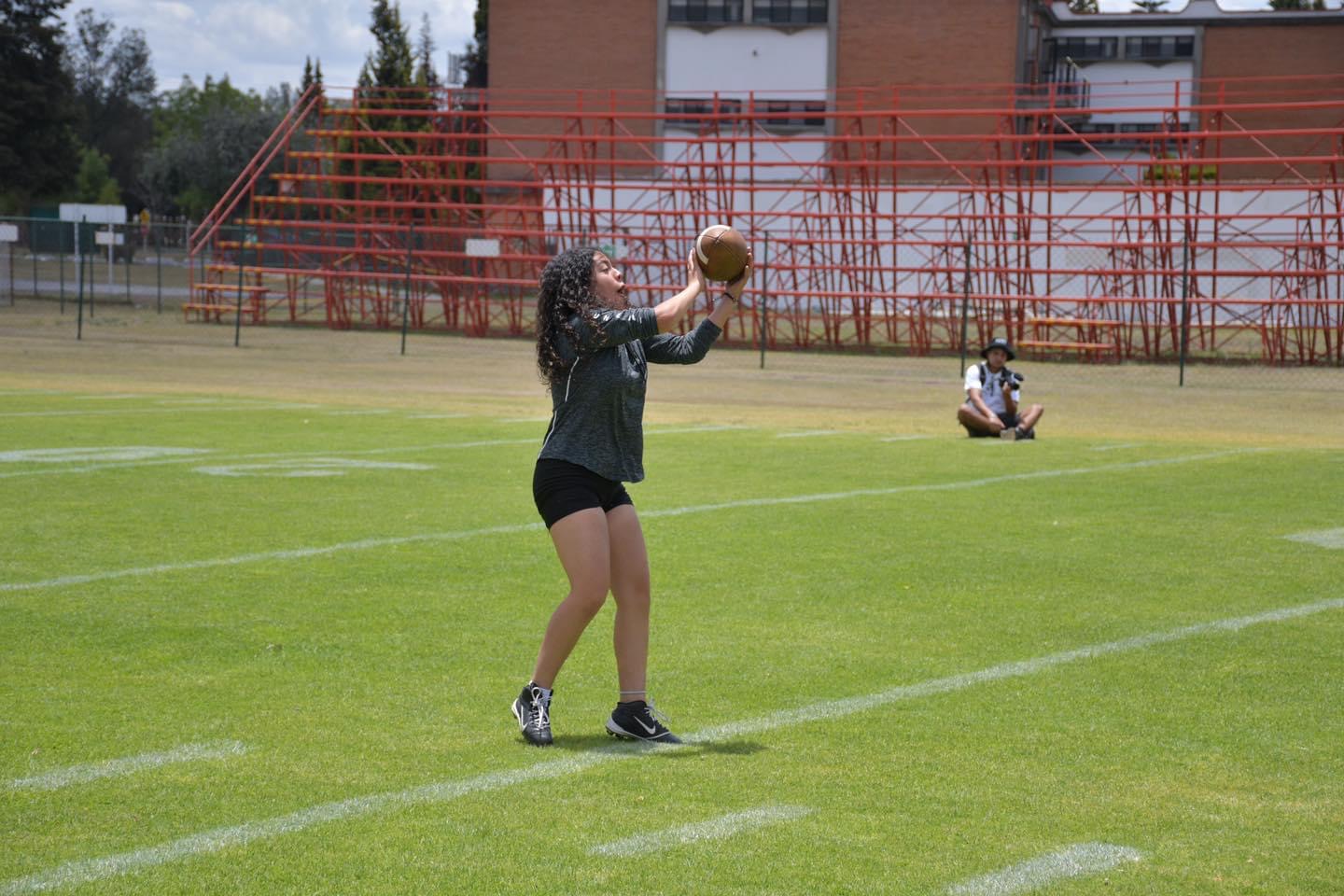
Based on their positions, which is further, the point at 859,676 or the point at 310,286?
the point at 310,286

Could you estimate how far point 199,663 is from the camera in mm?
6441

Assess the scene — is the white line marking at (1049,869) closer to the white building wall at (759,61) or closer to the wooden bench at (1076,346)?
the wooden bench at (1076,346)

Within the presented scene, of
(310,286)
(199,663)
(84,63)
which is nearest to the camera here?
(199,663)

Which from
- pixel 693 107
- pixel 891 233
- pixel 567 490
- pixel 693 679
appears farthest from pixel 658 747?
pixel 693 107

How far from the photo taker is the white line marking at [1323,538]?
396 inches

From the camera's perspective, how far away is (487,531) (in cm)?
1002

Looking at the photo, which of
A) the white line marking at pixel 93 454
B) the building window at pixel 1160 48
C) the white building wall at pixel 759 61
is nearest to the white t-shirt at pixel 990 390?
the white line marking at pixel 93 454

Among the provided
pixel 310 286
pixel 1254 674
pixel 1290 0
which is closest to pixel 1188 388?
pixel 1254 674

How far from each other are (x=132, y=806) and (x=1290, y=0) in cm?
8377

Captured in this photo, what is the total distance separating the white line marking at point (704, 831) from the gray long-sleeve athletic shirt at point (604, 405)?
1.31 m

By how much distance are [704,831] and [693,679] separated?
193 cm

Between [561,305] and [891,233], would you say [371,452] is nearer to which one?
[561,305]

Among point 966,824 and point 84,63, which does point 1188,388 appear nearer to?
point 966,824

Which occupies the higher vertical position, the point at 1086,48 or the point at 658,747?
the point at 1086,48
